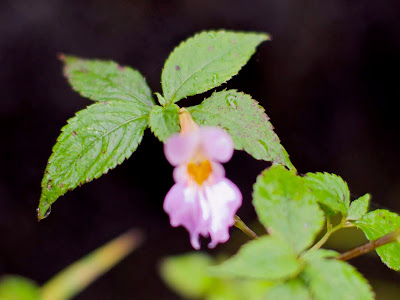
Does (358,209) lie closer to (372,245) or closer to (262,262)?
(372,245)

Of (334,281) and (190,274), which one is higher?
(334,281)

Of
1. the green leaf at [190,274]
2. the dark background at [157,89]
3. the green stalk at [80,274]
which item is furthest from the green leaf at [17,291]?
the dark background at [157,89]

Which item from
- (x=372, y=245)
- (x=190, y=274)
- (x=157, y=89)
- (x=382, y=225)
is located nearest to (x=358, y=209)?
(x=382, y=225)

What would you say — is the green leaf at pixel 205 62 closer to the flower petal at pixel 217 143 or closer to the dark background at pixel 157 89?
the flower petal at pixel 217 143

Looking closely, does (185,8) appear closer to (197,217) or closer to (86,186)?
(86,186)

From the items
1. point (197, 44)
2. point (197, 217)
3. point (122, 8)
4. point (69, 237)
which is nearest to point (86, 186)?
point (69, 237)

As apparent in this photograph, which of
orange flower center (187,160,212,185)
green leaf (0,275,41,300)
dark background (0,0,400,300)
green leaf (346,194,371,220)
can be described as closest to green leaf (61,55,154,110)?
orange flower center (187,160,212,185)
